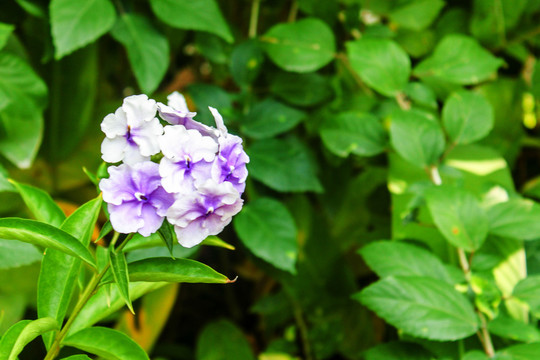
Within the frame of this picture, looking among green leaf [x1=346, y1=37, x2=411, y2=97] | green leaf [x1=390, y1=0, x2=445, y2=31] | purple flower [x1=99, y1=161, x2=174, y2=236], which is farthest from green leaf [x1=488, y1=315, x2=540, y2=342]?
green leaf [x1=390, y1=0, x2=445, y2=31]

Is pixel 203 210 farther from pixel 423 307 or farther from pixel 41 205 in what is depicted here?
pixel 423 307

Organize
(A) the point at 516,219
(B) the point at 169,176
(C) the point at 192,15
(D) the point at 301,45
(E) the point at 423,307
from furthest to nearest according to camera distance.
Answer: (D) the point at 301,45, (C) the point at 192,15, (A) the point at 516,219, (E) the point at 423,307, (B) the point at 169,176

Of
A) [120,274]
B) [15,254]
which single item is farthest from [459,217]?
[15,254]

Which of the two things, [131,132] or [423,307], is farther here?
[423,307]

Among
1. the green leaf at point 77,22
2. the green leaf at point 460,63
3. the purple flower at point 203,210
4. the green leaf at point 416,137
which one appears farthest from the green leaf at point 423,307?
the green leaf at point 77,22

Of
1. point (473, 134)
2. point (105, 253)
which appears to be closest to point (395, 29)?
point (473, 134)

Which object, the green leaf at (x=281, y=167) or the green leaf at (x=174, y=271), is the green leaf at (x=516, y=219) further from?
the green leaf at (x=174, y=271)

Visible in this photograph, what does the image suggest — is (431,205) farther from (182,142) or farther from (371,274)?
(371,274)
